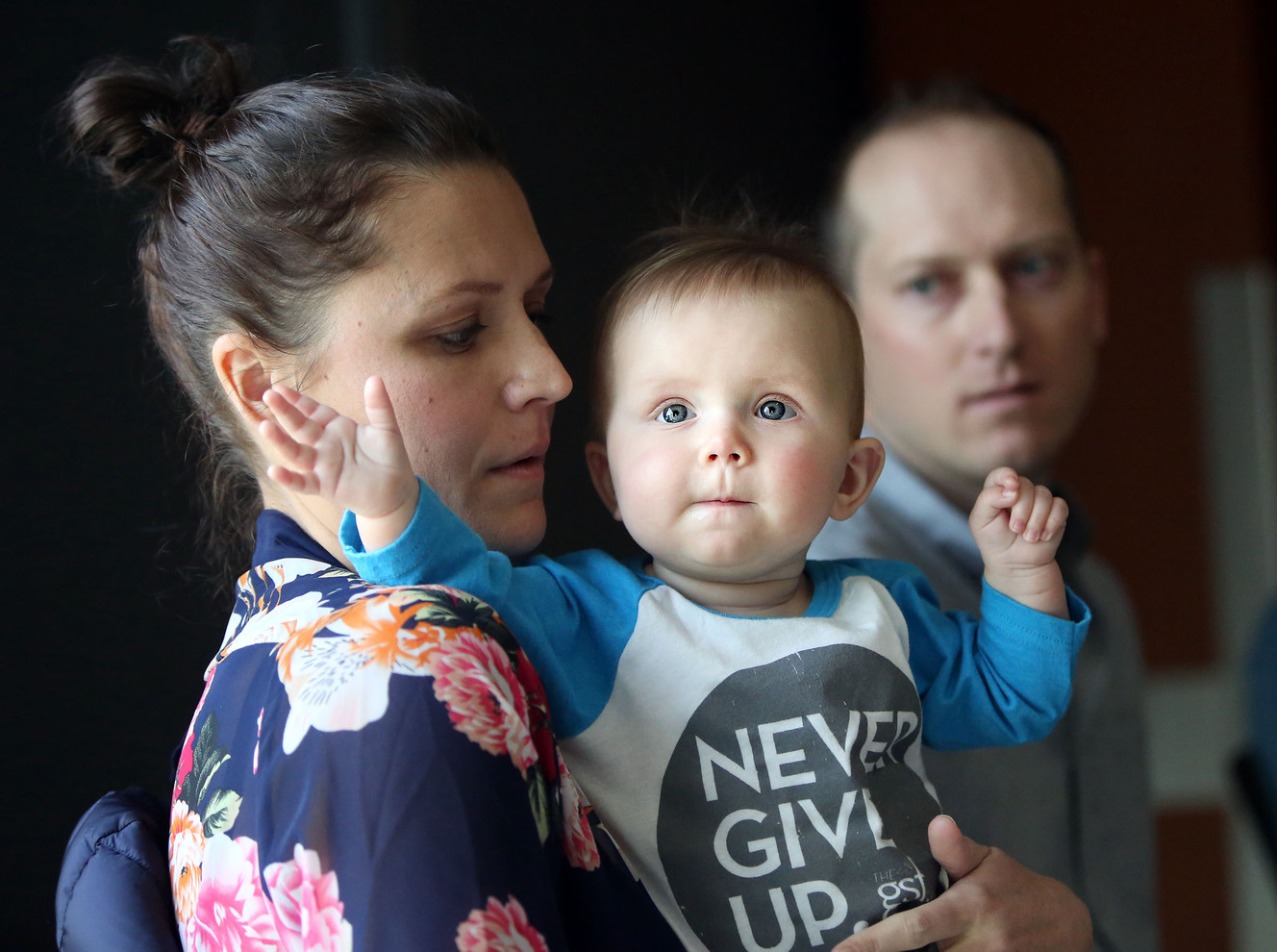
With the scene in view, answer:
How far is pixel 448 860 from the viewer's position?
713mm

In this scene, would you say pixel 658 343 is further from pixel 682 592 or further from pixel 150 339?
pixel 150 339

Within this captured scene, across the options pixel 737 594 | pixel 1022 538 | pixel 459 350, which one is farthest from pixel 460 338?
pixel 1022 538

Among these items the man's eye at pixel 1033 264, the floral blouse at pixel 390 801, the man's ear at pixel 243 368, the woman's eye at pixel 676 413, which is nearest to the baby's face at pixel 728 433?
the woman's eye at pixel 676 413

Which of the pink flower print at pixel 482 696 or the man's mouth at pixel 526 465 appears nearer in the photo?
the pink flower print at pixel 482 696

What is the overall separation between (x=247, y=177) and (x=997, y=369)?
1.17m

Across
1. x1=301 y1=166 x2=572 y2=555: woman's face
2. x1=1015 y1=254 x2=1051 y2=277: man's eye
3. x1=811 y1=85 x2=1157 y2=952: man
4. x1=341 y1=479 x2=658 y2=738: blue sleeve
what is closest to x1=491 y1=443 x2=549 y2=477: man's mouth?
x1=301 y1=166 x2=572 y2=555: woman's face

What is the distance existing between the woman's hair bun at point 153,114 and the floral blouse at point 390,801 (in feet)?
2.01

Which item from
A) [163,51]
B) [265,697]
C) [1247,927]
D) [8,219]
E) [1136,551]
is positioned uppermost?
[163,51]

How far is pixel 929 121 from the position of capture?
1977 mm

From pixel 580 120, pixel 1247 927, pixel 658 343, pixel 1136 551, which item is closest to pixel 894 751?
pixel 658 343

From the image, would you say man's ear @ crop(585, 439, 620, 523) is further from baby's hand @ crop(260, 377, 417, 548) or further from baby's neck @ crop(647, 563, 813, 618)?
baby's hand @ crop(260, 377, 417, 548)

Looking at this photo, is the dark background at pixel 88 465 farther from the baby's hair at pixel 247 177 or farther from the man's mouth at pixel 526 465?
the man's mouth at pixel 526 465

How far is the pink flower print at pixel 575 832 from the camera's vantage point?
865 millimetres

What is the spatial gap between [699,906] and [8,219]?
46.8 inches
